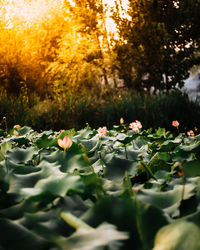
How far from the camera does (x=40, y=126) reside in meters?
7.57

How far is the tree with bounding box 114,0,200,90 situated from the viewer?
10.9 meters

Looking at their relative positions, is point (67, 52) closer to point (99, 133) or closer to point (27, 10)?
point (27, 10)

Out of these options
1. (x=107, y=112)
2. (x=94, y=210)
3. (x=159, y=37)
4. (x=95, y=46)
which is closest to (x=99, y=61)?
(x=95, y=46)

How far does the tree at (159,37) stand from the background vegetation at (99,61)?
40 millimetres

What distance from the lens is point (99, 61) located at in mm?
16734

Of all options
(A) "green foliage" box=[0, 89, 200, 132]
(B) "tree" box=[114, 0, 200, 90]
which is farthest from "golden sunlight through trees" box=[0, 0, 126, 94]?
(A) "green foliage" box=[0, 89, 200, 132]

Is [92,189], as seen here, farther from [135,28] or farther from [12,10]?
[12,10]

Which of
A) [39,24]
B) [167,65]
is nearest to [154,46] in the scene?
[167,65]

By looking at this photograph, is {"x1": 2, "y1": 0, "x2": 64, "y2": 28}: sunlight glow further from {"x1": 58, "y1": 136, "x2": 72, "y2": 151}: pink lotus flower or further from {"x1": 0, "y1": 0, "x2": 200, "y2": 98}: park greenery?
{"x1": 58, "y1": 136, "x2": 72, "y2": 151}: pink lotus flower

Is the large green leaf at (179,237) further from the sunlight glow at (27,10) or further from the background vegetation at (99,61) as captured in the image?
the sunlight glow at (27,10)

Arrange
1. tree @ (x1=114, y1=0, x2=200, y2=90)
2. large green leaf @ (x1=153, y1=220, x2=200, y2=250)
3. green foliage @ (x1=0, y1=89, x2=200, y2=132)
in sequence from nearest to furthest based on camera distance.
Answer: large green leaf @ (x1=153, y1=220, x2=200, y2=250)
green foliage @ (x1=0, y1=89, x2=200, y2=132)
tree @ (x1=114, y1=0, x2=200, y2=90)

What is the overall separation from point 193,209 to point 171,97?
765cm

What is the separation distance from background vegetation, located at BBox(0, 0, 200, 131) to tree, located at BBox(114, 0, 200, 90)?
1.6 inches

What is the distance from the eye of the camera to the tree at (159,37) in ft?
35.9
